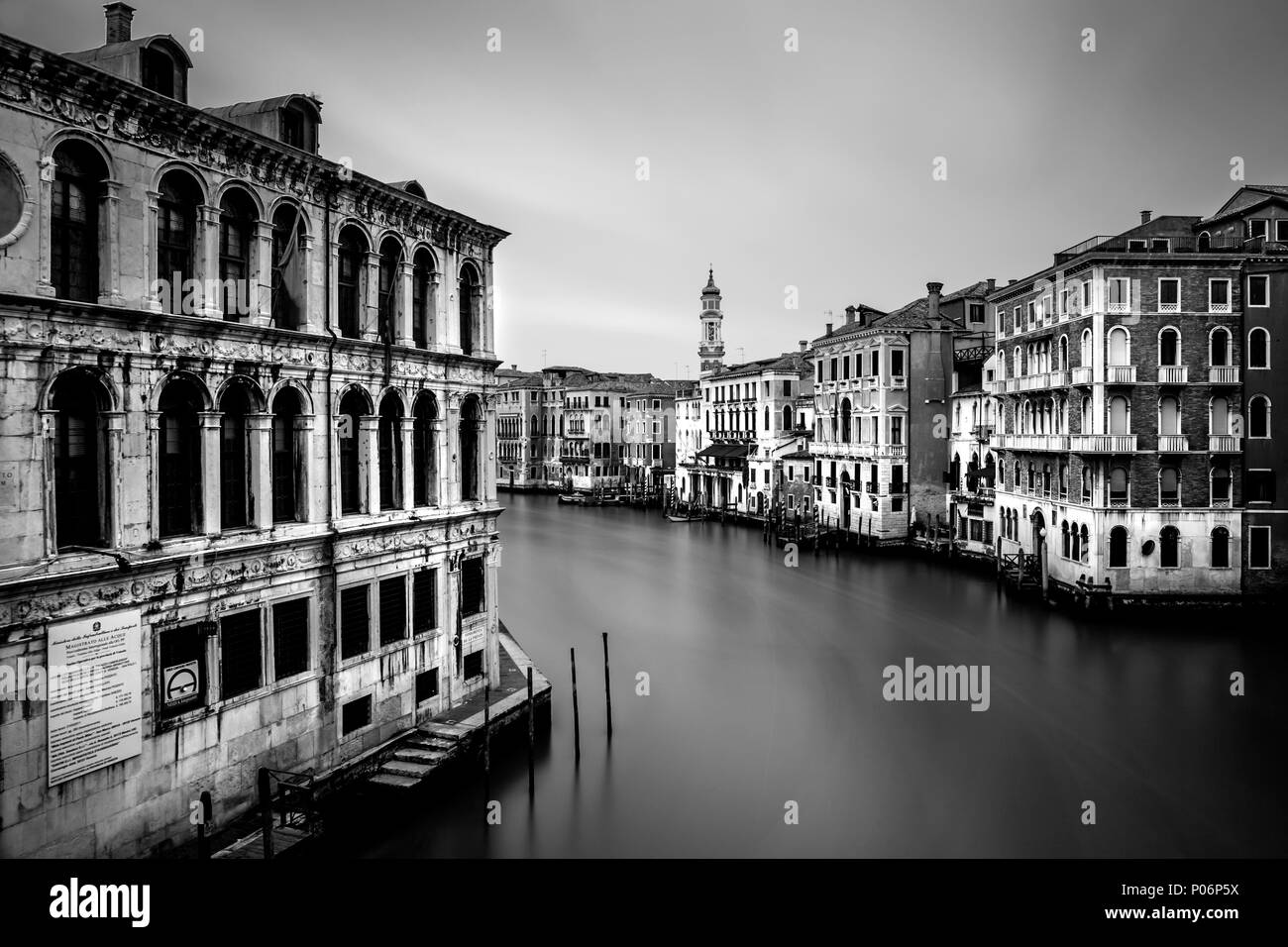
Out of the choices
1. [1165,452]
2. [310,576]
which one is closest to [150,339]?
[310,576]

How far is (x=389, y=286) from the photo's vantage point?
42.4ft

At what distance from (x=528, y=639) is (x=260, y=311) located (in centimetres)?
1359

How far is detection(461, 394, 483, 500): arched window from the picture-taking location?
14656 mm

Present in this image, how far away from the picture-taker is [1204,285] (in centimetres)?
2264

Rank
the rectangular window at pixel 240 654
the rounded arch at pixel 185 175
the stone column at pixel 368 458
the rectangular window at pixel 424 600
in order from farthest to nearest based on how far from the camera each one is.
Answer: the rectangular window at pixel 424 600 → the stone column at pixel 368 458 → the rectangular window at pixel 240 654 → the rounded arch at pixel 185 175

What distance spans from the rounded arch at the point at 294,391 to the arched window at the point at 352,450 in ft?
2.57

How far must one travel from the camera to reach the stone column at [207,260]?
984cm

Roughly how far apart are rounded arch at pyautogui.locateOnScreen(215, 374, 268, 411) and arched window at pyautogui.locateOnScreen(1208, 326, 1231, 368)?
2351cm

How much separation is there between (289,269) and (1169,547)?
22.7 meters

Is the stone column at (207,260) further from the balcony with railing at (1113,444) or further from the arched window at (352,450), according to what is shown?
the balcony with railing at (1113,444)

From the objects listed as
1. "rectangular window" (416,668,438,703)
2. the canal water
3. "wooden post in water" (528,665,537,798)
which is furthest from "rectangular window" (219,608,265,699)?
"wooden post in water" (528,665,537,798)

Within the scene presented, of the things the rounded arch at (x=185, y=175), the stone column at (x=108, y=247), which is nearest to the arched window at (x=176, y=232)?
the rounded arch at (x=185, y=175)
